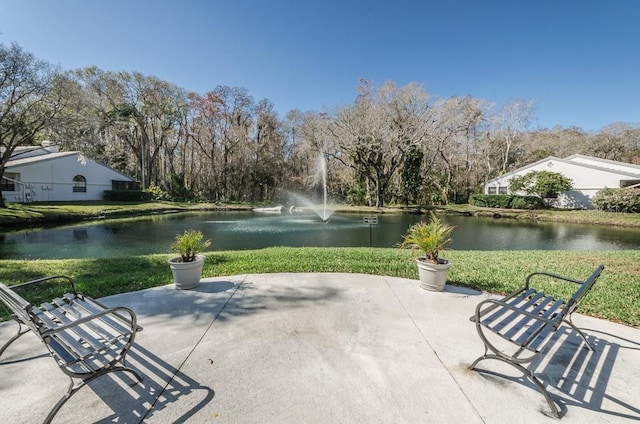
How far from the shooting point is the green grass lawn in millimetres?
3893

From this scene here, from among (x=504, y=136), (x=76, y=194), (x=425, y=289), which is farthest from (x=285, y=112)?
(x=425, y=289)

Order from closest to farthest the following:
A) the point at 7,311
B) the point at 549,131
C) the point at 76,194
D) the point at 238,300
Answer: the point at 7,311 < the point at 238,300 < the point at 76,194 < the point at 549,131

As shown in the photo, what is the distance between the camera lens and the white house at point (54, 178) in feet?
70.6

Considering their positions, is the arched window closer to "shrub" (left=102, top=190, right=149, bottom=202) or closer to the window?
"shrub" (left=102, top=190, right=149, bottom=202)

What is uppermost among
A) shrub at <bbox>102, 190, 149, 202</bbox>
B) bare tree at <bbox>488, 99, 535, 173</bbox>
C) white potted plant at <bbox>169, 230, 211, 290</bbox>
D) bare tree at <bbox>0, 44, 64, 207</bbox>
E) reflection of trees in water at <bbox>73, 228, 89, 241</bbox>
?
bare tree at <bbox>488, 99, 535, 173</bbox>

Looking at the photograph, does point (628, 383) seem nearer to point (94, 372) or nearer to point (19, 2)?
point (94, 372)

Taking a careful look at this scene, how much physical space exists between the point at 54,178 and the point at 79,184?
1.94m

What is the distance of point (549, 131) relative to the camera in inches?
1470

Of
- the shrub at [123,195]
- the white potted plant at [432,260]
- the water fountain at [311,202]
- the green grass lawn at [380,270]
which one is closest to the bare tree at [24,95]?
the shrub at [123,195]

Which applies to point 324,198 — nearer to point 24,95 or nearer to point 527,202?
point 527,202

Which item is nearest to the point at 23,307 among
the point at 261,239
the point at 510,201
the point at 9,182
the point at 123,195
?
the point at 261,239

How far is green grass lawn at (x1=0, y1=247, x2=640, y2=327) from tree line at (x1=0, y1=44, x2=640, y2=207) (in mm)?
18606

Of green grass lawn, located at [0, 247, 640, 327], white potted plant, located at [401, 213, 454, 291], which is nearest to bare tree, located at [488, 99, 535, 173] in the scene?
green grass lawn, located at [0, 247, 640, 327]

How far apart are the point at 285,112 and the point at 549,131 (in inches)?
1369
